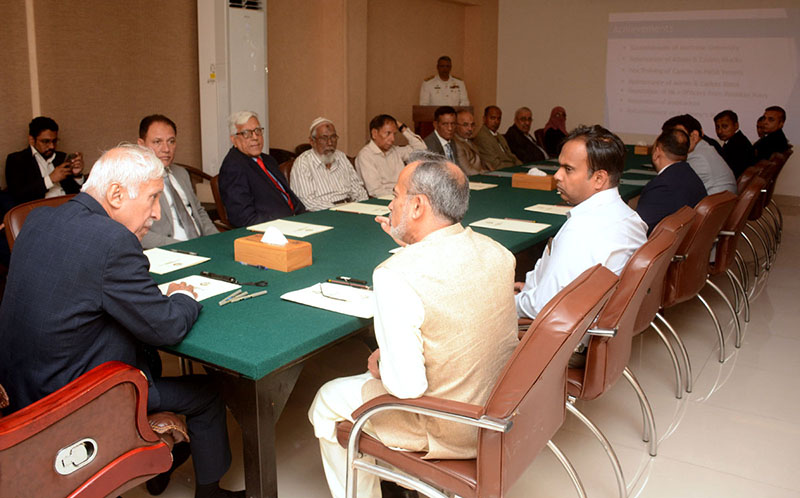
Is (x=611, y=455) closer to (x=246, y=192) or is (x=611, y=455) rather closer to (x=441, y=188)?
(x=441, y=188)

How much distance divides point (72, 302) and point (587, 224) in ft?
5.42

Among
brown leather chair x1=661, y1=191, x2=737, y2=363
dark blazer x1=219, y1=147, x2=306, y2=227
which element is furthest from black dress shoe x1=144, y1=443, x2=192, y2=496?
brown leather chair x1=661, y1=191, x2=737, y2=363

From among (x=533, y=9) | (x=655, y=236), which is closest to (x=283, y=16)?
(x=533, y=9)

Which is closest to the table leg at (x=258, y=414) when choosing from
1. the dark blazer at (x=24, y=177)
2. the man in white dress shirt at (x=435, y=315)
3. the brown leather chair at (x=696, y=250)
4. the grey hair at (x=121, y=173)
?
the man in white dress shirt at (x=435, y=315)

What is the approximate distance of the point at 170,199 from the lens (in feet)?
11.6

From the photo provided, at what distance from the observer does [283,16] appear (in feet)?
25.3

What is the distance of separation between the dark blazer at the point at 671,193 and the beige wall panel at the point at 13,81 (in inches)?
175

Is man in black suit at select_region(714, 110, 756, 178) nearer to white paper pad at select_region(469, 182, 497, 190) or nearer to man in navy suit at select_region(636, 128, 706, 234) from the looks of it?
white paper pad at select_region(469, 182, 497, 190)

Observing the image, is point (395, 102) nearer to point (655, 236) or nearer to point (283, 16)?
point (283, 16)

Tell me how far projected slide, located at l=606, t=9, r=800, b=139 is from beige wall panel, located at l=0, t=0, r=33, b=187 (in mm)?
7958

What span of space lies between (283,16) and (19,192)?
387 centimetres

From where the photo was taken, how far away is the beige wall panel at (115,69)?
Answer: 5.46m

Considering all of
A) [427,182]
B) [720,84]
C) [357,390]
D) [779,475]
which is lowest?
[779,475]

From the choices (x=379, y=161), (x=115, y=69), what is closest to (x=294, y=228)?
(x=379, y=161)
